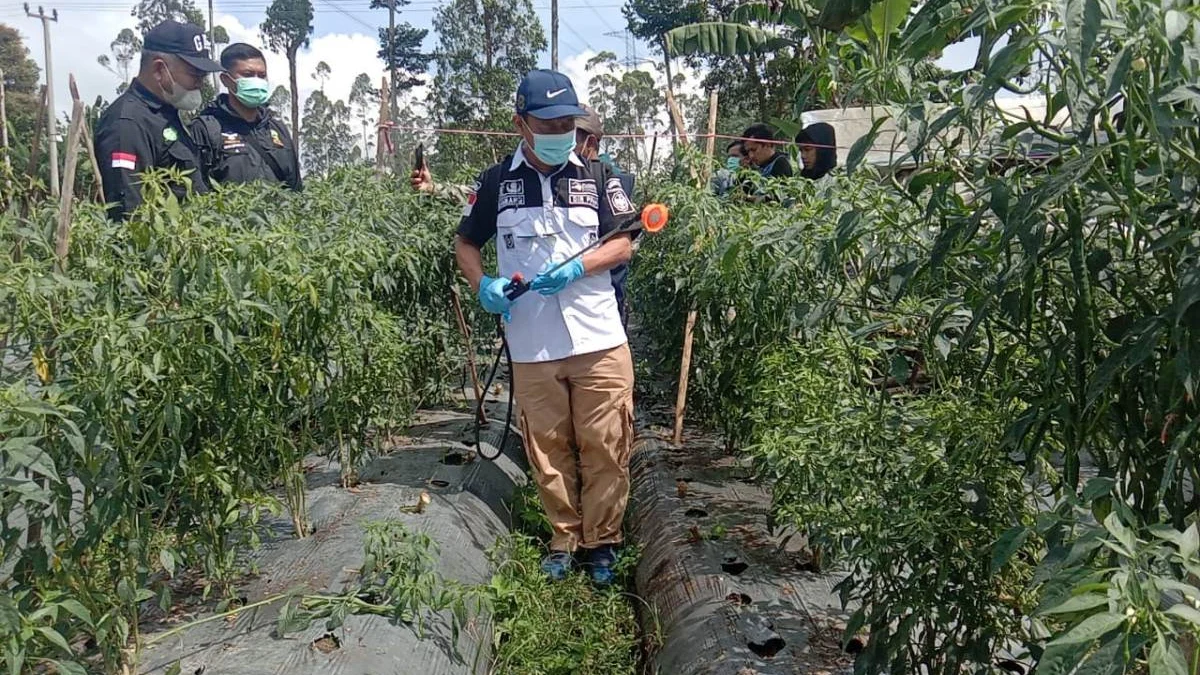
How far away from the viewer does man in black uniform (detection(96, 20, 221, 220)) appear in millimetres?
3510

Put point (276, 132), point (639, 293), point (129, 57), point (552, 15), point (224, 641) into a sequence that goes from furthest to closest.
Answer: point (129, 57)
point (552, 15)
point (639, 293)
point (276, 132)
point (224, 641)

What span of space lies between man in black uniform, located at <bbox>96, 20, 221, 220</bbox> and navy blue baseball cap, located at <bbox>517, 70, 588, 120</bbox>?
1.25 meters

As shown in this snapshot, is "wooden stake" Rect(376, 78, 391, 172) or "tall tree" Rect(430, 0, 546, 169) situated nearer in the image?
"wooden stake" Rect(376, 78, 391, 172)

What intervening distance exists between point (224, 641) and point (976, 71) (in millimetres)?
2202

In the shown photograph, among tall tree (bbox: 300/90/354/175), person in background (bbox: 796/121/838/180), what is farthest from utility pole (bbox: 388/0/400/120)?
person in background (bbox: 796/121/838/180)

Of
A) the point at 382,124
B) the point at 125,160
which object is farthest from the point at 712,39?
the point at 125,160

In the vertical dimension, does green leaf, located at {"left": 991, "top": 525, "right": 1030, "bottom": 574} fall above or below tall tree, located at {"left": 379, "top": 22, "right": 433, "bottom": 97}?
below

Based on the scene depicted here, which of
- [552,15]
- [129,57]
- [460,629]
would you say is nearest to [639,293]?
[460,629]

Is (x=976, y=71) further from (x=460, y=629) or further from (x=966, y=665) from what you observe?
(x=460, y=629)

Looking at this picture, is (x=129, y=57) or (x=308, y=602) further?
(x=129, y=57)

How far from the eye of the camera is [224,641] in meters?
2.46

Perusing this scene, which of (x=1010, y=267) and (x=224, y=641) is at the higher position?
(x=1010, y=267)

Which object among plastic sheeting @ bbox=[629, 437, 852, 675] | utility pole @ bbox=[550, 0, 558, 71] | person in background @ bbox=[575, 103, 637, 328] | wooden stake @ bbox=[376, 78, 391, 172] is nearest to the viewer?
plastic sheeting @ bbox=[629, 437, 852, 675]

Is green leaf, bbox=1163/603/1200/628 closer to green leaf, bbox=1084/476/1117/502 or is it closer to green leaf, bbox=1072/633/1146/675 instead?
green leaf, bbox=1072/633/1146/675
